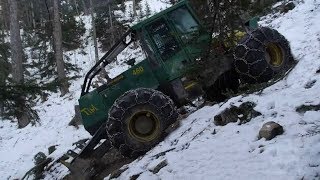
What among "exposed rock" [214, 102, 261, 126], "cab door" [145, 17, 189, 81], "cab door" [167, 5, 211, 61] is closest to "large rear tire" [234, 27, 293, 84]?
"cab door" [167, 5, 211, 61]

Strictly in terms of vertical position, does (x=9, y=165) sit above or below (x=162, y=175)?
above

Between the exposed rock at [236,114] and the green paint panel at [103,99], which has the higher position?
the green paint panel at [103,99]

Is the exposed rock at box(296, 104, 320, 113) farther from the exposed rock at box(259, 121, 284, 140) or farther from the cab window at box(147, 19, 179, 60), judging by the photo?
the cab window at box(147, 19, 179, 60)

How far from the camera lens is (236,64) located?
8.08m

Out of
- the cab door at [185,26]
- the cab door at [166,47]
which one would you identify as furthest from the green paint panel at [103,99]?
the cab door at [185,26]

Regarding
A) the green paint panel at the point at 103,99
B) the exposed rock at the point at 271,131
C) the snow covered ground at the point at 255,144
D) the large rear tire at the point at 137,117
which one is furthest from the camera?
the green paint panel at the point at 103,99

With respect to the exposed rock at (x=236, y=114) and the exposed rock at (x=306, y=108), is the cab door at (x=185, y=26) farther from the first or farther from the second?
the exposed rock at (x=306, y=108)

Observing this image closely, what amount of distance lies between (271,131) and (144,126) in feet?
10.7

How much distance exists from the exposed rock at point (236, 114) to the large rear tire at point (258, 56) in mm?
1531

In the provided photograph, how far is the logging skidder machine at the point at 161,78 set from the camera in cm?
784

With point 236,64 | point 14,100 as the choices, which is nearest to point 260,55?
point 236,64

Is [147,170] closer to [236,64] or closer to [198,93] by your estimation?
[198,93]

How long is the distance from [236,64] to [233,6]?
1.69 m

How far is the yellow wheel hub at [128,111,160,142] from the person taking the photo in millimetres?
7953
